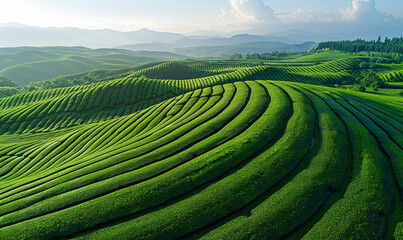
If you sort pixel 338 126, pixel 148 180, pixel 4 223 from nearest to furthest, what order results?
pixel 4 223
pixel 148 180
pixel 338 126

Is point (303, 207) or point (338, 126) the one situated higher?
point (338, 126)

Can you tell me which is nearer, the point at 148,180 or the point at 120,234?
the point at 120,234

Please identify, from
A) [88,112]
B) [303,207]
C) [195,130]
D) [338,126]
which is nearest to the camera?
[303,207]

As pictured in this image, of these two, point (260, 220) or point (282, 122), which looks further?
point (282, 122)

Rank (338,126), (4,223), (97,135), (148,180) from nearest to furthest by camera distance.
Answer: (4,223) → (148,180) → (338,126) → (97,135)

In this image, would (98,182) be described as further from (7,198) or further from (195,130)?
(195,130)

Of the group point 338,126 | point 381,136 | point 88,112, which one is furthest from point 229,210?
point 88,112

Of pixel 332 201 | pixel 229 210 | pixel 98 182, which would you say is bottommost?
pixel 98 182

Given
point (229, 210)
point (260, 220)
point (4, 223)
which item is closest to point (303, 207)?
point (260, 220)

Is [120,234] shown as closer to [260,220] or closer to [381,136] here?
[260,220]
